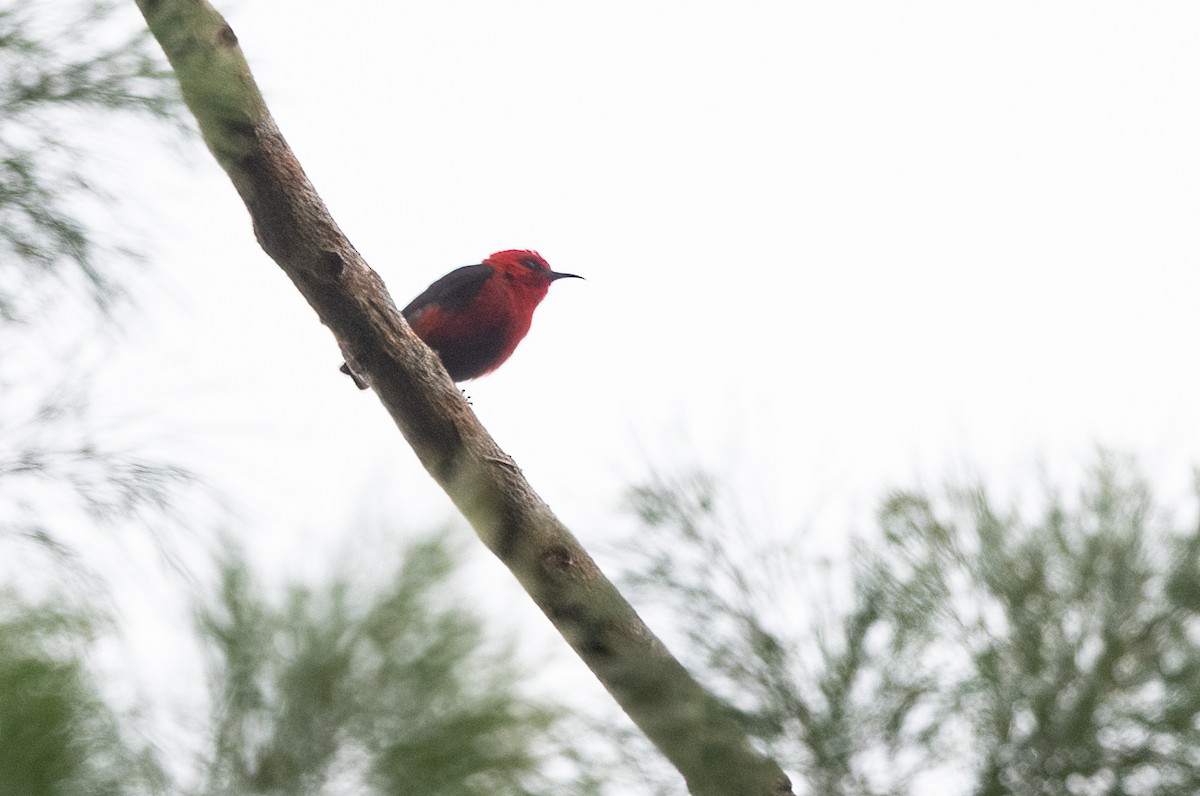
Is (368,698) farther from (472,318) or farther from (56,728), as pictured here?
(472,318)

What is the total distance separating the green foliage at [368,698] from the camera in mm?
1054

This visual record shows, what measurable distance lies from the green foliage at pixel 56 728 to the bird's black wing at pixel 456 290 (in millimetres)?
3089

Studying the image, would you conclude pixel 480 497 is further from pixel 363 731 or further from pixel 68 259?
pixel 363 731

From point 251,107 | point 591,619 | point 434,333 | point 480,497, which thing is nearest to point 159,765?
point 591,619

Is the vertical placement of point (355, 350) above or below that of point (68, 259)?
above

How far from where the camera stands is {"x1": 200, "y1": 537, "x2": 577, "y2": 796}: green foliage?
1054 mm

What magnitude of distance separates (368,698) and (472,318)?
3164 millimetres

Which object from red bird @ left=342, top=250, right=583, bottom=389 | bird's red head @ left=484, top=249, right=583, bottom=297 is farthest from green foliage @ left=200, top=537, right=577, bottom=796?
bird's red head @ left=484, top=249, right=583, bottom=297

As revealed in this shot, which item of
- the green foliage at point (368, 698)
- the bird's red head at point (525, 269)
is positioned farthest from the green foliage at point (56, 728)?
the bird's red head at point (525, 269)

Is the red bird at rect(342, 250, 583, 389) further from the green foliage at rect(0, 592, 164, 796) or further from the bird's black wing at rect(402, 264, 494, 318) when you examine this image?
the green foliage at rect(0, 592, 164, 796)

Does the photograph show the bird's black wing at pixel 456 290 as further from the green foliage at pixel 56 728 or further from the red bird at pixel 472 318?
the green foliage at pixel 56 728

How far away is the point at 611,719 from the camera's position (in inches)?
54.8

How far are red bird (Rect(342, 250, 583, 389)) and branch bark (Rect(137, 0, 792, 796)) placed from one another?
1.86 m

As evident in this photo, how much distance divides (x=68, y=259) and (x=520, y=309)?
263 cm
